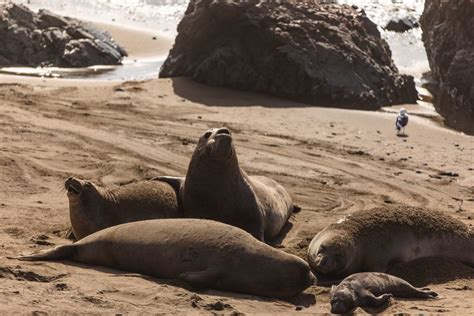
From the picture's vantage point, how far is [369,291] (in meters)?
5.72

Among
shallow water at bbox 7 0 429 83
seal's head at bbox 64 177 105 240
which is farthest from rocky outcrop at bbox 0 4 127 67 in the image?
seal's head at bbox 64 177 105 240

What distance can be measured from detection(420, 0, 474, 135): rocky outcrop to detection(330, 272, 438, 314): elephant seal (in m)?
8.25

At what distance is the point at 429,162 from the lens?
1137 cm

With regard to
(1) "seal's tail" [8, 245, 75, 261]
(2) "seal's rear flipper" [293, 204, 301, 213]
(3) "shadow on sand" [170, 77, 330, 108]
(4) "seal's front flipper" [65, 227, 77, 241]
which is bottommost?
(4) "seal's front flipper" [65, 227, 77, 241]

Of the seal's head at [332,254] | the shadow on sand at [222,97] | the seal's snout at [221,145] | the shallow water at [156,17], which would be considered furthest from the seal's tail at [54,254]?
the shallow water at [156,17]

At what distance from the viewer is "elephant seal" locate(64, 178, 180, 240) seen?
674 centimetres

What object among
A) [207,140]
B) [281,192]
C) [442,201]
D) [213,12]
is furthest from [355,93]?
[207,140]

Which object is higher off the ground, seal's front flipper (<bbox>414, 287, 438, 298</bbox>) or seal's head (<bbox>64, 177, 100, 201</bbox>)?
seal's head (<bbox>64, 177, 100, 201</bbox>)

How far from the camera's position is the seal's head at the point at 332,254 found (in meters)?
6.37

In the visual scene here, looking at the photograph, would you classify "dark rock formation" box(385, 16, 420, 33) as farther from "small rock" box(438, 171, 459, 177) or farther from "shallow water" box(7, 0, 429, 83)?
"small rock" box(438, 171, 459, 177)

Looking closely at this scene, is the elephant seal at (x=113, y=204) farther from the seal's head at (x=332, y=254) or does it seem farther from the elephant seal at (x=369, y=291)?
the elephant seal at (x=369, y=291)

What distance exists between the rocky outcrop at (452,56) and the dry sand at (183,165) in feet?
3.63

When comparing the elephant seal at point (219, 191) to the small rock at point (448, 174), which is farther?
the small rock at point (448, 174)

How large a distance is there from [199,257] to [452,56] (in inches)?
456
